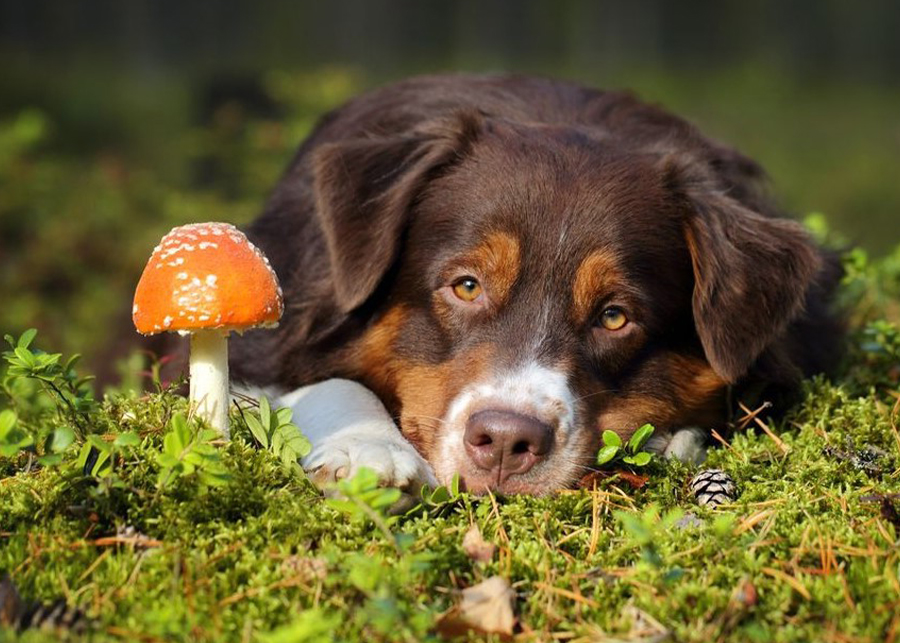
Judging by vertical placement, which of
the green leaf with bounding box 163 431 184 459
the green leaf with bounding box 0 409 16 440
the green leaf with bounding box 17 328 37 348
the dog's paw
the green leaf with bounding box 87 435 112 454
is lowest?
the dog's paw

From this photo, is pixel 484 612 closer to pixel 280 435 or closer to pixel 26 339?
pixel 280 435

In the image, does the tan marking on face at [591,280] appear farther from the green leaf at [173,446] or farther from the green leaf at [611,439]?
the green leaf at [173,446]

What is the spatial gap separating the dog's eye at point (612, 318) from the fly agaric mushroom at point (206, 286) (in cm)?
139

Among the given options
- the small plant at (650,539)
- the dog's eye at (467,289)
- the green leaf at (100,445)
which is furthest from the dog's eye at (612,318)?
the green leaf at (100,445)

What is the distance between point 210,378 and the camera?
3.39 metres

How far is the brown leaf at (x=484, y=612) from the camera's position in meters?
2.76

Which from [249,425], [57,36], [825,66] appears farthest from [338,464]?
[825,66]

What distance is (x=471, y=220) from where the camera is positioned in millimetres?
4234

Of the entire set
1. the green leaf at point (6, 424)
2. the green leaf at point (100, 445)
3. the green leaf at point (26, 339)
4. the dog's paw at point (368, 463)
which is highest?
the green leaf at point (6, 424)

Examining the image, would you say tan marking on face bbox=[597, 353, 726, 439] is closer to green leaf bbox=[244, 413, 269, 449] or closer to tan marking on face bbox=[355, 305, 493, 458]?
tan marking on face bbox=[355, 305, 493, 458]

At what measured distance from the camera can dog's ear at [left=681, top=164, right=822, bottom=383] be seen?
4.32 m

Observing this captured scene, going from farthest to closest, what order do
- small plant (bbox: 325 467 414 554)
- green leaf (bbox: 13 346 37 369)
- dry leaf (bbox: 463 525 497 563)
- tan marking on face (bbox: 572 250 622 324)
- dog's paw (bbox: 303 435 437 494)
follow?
tan marking on face (bbox: 572 250 622 324) < dog's paw (bbox: 303 435 437 494) < green leaf (bbox: 13 346 37 369) < dry leaf (bbox: 463 525 497 563) < small plant (bbox: 325 467 414 554)

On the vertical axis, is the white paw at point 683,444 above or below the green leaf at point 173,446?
below

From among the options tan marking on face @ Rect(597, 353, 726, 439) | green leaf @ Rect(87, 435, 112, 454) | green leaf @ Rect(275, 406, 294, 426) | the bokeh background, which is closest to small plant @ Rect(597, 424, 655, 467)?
tan marking on face @ Rect(597, 353, 726, 439)
